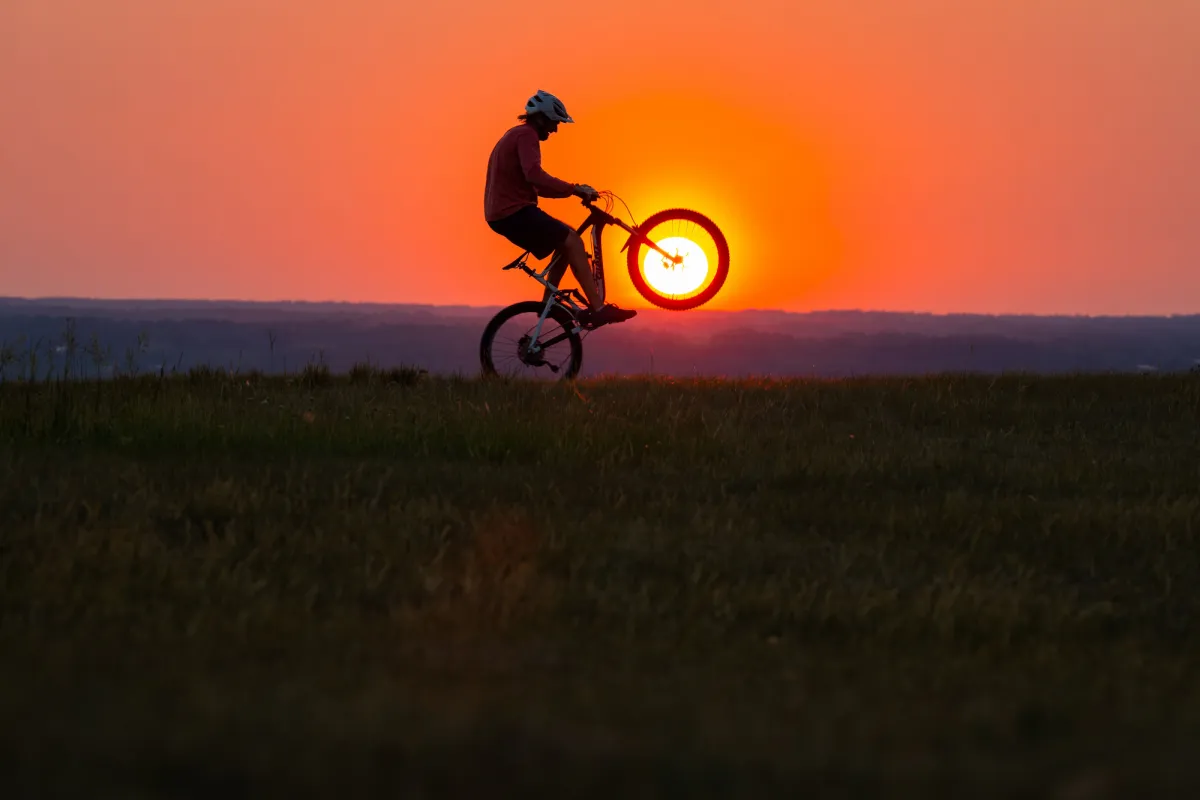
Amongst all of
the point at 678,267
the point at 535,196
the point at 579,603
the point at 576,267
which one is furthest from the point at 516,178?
the point at 579,603

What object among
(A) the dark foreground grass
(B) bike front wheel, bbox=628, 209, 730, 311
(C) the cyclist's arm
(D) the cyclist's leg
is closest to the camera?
(A) the dark foreground grass

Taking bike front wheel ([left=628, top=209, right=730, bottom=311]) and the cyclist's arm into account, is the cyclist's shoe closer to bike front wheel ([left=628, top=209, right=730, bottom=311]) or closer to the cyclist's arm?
bike front wheel ([left=628, top=209, right=730, bottom=311])

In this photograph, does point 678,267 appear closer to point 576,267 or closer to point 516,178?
point 576,267

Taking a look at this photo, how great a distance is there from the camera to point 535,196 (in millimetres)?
12453

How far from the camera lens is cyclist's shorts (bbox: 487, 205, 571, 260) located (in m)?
12.4

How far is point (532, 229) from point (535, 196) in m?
0.34

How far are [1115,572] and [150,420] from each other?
6810mm

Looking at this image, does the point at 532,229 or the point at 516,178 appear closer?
the point at 516,178

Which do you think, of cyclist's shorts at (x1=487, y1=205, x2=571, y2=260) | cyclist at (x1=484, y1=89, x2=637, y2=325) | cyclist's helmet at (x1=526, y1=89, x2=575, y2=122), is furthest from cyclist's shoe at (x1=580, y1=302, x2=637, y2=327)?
cyclist's helmet at (x1=526, y1=89, x2=575, y2=122)

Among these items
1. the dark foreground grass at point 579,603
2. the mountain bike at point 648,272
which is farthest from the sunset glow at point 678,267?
the dark foreground grass at point 579,603

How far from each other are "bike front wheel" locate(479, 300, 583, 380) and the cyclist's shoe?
0.22 m

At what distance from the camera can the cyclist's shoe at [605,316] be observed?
41.8ft

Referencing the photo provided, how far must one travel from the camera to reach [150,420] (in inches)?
364

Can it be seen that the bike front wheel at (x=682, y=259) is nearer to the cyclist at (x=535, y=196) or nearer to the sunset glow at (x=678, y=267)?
the sunset glow at (x=678, y=267)
